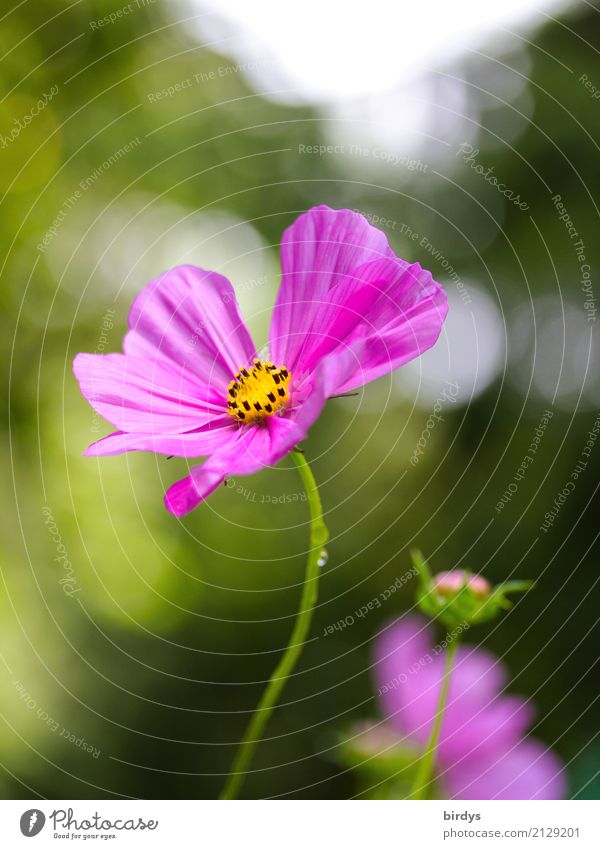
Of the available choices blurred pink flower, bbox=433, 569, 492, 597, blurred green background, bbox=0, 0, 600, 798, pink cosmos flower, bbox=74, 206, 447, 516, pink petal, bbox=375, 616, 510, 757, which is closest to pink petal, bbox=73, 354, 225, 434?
pink cosmos flower, bbox=74, 206, 447, 516

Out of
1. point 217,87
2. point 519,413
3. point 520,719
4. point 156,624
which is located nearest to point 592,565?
point 519,413

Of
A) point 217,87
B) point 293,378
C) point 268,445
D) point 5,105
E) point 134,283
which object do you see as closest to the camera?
point 268,445

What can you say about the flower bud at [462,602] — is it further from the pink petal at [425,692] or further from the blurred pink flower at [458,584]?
the pink petal at [425,692]

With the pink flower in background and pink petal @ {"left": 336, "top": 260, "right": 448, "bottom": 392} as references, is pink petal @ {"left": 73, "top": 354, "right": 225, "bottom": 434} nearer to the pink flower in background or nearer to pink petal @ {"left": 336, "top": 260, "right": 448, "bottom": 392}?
pink petal @ {"left": 336, "top": 260, "right": 448, "bottom": 392}

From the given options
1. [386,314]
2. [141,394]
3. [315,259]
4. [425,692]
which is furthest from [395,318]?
[425,692]

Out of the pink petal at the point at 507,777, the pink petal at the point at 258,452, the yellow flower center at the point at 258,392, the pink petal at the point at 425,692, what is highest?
the yellow flower center at the point at 258,392

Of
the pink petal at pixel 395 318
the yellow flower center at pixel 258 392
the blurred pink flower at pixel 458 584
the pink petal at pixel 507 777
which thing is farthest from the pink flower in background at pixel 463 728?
the pink petal at pixel 395 318

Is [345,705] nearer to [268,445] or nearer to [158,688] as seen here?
[158,688]
